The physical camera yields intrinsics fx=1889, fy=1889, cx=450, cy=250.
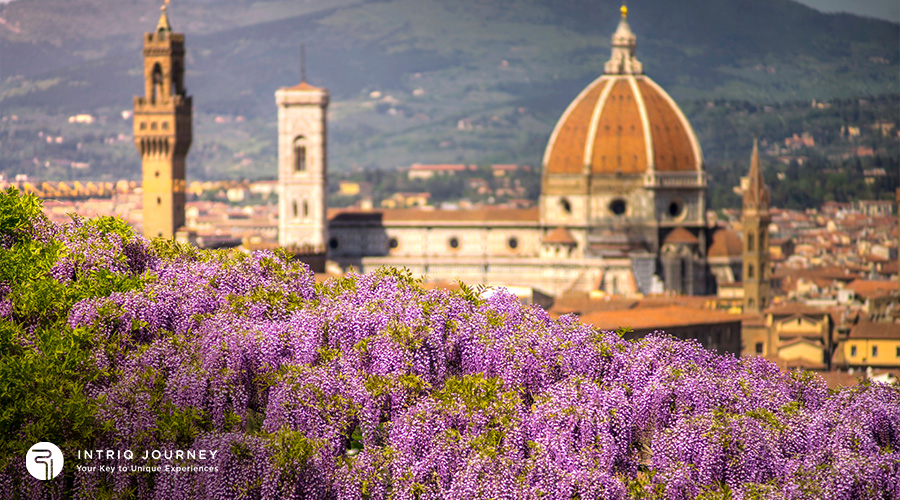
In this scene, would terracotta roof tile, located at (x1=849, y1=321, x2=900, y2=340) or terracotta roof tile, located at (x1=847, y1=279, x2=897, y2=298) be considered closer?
terracotta roof tile, located at (x1=849, y1=321, x2=900, y2=340)

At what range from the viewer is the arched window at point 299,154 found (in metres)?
93.6

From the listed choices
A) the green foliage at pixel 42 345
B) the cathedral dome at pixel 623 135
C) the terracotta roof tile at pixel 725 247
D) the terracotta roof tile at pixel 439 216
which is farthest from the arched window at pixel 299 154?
the green foliage at pixel 42 345

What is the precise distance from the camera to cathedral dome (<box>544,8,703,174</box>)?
318ft

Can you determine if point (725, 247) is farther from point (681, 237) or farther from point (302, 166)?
point (302, 166)

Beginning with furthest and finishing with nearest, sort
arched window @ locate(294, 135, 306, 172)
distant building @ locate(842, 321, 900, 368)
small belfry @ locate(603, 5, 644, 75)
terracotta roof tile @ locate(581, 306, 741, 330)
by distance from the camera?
small belfry @ locate(603, 5, 644, 75)
arched window @ locate(294, 135, 306, 172)
distant building @ locate(842, 321, 900, 368)
terracotta roof tile @ locate(581, 306, 741, 330)

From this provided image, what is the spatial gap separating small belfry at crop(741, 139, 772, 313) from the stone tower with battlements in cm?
2062

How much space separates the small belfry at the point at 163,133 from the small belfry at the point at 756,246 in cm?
2871

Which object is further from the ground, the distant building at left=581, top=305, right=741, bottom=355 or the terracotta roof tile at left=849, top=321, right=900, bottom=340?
the distant building at left=581, top=305, right=741, bottom=355

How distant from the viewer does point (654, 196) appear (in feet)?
315

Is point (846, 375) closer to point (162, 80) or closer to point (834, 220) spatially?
point (162, 80)

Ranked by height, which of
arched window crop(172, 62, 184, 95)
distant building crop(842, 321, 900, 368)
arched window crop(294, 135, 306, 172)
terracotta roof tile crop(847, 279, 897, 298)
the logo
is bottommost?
distant building crop(842, 321, 900, 368)

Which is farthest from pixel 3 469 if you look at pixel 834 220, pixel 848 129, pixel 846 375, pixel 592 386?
pixel 834 220

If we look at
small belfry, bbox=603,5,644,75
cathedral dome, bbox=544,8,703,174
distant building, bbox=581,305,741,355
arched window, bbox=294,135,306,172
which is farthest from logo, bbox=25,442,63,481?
small belfry, bbox=603,5,644,75

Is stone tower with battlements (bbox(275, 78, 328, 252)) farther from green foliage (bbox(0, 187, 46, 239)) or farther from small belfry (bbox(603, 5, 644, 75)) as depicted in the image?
green foliage (bbox(0, 187, 46, 239))
